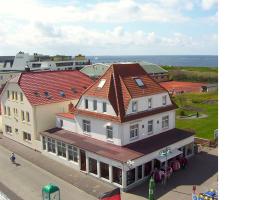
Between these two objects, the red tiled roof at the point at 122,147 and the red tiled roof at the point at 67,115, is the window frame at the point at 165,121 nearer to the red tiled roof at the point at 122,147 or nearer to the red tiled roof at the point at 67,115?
the red tiled roof at the point at 122,147

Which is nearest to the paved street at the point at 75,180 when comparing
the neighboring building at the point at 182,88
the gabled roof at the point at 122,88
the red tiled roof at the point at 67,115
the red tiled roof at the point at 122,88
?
the red tiled roof at the point at 67,115

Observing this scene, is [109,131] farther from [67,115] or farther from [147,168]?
[67,115]

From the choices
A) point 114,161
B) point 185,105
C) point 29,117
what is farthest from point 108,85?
point 185,105

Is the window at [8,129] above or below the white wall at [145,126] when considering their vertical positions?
below
